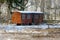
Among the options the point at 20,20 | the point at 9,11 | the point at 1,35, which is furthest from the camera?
the point at 9,11

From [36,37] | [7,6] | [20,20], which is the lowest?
[36,37]

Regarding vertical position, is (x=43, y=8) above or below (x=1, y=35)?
above

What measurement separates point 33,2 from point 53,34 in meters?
0.53

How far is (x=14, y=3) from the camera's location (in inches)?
65.8

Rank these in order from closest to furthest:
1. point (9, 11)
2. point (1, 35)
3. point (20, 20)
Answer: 1. point (1, 35)
2. point (20, 20)
3. point (9, 11)

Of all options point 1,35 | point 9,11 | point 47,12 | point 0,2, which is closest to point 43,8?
point 47,12

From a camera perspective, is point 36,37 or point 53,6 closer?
point 36,37

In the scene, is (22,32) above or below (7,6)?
below

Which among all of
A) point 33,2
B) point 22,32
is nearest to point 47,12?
point 33,2

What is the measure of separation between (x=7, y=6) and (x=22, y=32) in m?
0.51

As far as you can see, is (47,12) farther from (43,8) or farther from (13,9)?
(13,9)

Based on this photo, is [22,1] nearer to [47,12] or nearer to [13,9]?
[13,9]

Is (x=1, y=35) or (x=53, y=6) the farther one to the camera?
(x=53, y=6)

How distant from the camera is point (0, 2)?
1.68 meters
